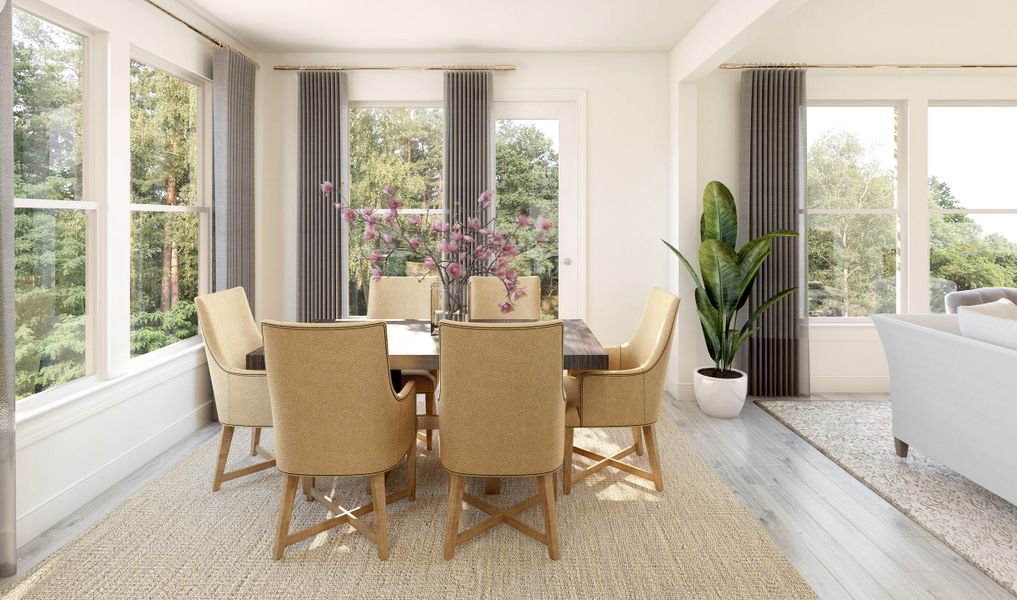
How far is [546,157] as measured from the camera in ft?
16.2

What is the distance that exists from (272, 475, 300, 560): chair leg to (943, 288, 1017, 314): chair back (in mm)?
4240

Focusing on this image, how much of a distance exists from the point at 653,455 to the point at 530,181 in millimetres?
2710

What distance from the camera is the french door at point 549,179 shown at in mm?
4902

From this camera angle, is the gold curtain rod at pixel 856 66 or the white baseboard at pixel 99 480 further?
the gold curtain rod at pixel 856 66

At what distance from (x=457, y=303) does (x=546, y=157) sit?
229 cm

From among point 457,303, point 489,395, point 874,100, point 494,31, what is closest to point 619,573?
point 489,395

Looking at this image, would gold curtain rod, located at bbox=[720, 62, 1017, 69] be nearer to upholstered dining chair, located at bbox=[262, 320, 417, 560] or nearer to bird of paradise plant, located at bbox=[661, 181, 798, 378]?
bird of paradise plant, located at bbox=[661, 181, 798, 378]

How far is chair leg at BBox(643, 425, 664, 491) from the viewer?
2.87m

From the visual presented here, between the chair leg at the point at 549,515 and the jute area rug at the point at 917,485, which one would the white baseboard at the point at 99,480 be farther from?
the jute area rug at the point at 917,485

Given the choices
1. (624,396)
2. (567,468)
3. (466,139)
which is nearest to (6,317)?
(567,468)

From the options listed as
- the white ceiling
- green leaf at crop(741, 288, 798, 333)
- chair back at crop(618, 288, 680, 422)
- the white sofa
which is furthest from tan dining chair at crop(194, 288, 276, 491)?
green leaf at crop(741, 288, 798, 333)

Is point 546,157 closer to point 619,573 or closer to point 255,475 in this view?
point 255,475

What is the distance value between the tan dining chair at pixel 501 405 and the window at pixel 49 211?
1894 mm

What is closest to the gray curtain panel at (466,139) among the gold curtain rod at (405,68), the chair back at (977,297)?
the gold curtain rod at (405,68)
